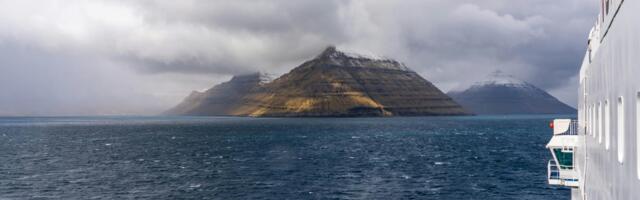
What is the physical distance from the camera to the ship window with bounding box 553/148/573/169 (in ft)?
112

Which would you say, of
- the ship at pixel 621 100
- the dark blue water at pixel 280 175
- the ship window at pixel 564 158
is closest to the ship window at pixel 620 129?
the ship at pixel 621 100

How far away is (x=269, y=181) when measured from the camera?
2847 inches

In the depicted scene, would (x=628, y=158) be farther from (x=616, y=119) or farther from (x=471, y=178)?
(x=471, y=178)

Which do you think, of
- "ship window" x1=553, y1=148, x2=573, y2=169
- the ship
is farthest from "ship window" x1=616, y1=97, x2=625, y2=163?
"ship window" x1=553, y1=148, x2=573, y2=169

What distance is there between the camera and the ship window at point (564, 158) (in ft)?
112

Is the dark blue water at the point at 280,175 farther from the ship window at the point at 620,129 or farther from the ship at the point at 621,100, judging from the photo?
the ship window at the point at 620,129

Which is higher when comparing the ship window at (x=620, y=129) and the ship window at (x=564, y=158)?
the ship window at (x=620, y=129)

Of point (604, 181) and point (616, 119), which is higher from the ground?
point (616, 119)

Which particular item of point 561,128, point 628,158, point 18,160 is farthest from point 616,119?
point 18,160

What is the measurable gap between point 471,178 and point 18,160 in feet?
304

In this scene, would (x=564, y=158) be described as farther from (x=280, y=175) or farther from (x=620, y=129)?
(x=280, y=175)

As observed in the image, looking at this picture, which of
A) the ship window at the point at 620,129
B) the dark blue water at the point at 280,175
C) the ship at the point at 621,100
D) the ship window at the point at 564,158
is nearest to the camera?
the ship at the point at 621,100

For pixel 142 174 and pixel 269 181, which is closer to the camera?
pixel 269 181

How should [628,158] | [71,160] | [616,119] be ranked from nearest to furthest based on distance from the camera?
[628,158]
[616,119]
[71,160]
